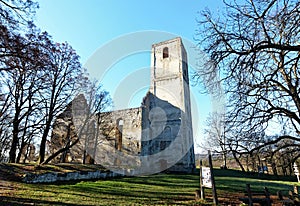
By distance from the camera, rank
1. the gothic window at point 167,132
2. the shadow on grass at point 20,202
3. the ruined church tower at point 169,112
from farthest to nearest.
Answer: the gothic window at point 167,132 < the ruined church tower at point 169,112 < the shadow on grass at point 20,202

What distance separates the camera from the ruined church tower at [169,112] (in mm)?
21828

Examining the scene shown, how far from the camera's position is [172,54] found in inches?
1036

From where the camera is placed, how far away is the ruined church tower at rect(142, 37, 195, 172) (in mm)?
21828

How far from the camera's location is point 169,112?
23.8 metres

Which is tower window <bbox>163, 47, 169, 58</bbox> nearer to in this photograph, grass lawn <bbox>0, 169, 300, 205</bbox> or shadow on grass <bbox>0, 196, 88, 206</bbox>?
grass lawn <bbox>0, 169, 300, 205</bbox>

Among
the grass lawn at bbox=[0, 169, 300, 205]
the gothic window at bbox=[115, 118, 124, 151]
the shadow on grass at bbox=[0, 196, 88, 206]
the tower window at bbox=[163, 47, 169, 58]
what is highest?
the tower window at bbox=[163, 47, 169, 58]

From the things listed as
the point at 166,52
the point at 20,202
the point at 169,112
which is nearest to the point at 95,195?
the point at 20,202

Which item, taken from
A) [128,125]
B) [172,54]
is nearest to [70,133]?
[128,125]

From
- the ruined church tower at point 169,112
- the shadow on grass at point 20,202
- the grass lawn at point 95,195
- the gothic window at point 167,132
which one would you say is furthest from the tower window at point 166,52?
the shadow on grass at point 20,202

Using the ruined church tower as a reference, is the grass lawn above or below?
below

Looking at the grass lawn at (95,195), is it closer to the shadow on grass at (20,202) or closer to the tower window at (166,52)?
the shadow on grass at (20,202)

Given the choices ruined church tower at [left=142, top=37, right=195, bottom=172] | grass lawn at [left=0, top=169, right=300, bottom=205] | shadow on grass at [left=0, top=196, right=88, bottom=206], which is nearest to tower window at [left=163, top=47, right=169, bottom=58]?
ruined church tower at [left=142, top=37, right=195, bottom=172]

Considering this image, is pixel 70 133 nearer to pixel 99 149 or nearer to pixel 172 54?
pixel 99 149

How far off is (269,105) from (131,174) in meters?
12.4
